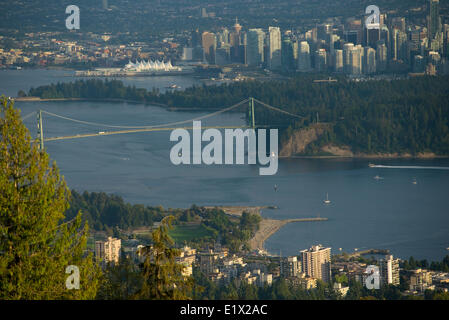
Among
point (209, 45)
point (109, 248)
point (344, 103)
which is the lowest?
point (109, 248)

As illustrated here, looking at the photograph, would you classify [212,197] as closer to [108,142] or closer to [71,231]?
[108,142]

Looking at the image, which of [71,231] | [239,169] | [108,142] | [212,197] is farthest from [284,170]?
[71,231]

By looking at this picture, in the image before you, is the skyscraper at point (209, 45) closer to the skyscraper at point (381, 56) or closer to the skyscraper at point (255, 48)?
the skyscraper at point (255, 48)

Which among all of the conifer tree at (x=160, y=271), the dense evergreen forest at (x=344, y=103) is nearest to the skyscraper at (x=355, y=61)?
the dense evergreen forest at (x=344, y=103)

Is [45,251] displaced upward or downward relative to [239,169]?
upward

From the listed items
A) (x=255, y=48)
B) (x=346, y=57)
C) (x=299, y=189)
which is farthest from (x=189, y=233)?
(x=255, y=48)

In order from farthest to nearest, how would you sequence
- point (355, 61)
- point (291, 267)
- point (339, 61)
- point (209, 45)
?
point (209, 45), point (339, 61), point (355, 61), point (291, 267)

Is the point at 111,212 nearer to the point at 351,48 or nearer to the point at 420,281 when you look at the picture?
the point at 420,281
